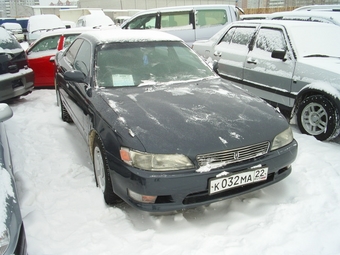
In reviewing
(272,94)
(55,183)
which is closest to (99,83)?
(55,183)

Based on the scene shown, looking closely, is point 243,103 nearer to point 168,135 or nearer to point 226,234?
point 168,135

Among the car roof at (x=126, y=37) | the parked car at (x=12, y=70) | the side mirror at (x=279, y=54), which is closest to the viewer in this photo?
the car roof at (x=126, y=37)

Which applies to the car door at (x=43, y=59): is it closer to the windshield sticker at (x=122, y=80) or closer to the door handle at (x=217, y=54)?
the door handle at (x=217, y=54)

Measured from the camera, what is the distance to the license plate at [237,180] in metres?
2.38

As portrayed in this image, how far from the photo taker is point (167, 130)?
2.50 meters

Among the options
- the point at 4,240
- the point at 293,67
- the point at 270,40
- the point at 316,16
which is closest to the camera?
the point at 4,240

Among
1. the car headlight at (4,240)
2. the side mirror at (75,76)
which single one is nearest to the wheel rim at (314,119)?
the side mirror at (75,76)

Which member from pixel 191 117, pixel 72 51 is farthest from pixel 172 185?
pixel 72 51

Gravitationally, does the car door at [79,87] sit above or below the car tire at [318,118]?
above

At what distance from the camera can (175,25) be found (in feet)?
30.2

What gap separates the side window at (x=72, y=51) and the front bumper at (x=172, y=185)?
2.32 m

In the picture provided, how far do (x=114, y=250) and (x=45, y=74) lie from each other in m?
5.72

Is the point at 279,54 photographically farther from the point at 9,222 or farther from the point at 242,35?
the point at 9,222

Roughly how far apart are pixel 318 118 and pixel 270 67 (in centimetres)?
113
